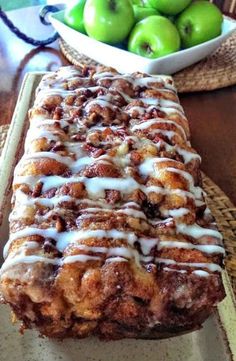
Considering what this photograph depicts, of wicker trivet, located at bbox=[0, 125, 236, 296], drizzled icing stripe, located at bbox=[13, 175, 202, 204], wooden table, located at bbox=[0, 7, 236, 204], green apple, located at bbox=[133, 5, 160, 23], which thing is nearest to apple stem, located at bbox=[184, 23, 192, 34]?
green apple, located at bbox=[133, 5, 160, 23]

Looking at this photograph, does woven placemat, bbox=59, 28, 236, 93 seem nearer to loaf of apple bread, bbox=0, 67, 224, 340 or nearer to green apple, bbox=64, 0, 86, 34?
green apple, bbox=64, 0, 86, 34

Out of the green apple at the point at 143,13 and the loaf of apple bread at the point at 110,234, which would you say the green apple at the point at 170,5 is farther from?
the loaf of apple bread at the point at 110,234

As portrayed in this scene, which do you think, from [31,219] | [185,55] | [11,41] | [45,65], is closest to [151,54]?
[185,55]

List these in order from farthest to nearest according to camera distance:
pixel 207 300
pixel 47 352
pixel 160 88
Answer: pixel 160 88 → pixel 47 352 → pixel 207 300

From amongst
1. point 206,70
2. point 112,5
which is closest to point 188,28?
point 206,70

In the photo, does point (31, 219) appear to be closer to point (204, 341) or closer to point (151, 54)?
point (204, 341)

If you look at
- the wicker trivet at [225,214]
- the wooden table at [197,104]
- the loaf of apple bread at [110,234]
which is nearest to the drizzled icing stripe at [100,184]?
the loaf of apple bread at [110,234]

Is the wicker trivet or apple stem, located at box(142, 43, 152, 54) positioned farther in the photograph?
apple stem, located at box(142, 43, 152, 54)
